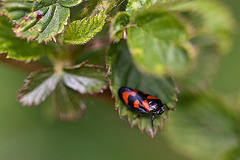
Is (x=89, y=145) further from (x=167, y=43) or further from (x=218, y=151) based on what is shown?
(x=167, y=43)

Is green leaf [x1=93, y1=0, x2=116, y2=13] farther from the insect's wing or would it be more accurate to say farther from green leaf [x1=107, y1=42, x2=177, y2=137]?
the insect's wing

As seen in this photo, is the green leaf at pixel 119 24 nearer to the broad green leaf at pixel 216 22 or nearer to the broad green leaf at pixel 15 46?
the broad green leaf at pixel 15 46

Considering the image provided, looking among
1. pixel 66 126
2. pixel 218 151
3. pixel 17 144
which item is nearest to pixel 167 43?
pixel 218 151

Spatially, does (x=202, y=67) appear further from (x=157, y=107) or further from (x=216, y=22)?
(x=157, y=107)

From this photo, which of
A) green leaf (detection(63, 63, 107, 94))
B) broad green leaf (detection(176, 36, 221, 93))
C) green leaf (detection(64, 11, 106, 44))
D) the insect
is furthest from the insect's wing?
broad green leaf (detection(176, 36, 221, 93))

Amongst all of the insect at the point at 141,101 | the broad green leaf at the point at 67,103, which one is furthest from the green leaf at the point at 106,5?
the broad green leaf at the point at 67,103

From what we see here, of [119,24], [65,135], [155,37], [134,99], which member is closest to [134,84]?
[134,99]

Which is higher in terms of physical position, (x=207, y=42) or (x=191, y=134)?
(x=207, y=42)
